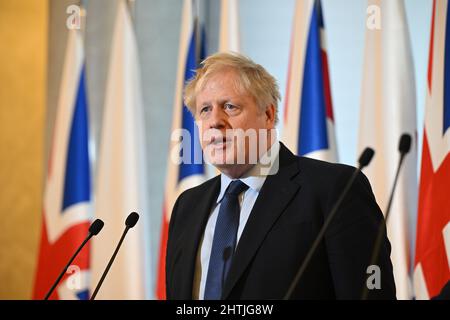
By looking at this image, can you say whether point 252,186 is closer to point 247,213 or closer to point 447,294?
point 247,213

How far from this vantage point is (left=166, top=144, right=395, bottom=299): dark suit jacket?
2.06m

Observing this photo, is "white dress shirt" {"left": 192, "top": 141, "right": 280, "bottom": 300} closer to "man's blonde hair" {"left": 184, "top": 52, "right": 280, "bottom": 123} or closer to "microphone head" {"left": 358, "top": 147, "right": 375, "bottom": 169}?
"man's blonde hair" {"left": 184, "top": 52, "right": 280, "bottom": 123}

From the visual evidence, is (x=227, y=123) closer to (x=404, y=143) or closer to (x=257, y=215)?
(x=257, y=215)

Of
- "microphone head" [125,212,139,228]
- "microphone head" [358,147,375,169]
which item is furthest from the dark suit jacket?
"microphone head" [358,147,375,169]

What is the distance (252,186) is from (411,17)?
2.76 m

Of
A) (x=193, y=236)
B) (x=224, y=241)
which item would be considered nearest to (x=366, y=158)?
(x=224, y=241)

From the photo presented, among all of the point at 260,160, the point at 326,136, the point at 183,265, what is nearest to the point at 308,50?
the point at 326,136

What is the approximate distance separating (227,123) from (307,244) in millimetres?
523

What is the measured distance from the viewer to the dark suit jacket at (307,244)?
2.06 m

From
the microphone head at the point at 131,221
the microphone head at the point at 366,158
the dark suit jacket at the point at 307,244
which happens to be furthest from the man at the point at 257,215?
the microphone head at the point at 366,158

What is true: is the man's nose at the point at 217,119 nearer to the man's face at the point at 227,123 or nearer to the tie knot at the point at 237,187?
the man's face at the point at 227,123

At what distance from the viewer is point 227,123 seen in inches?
92.7

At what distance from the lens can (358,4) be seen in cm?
479
